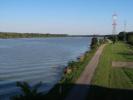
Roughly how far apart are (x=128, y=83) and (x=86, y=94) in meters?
6.84

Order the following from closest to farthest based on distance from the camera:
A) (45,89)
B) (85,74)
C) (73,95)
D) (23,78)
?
(73,95) → (45,89) → (85,74) → (23,78)

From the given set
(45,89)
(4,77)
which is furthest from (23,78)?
(45,89)

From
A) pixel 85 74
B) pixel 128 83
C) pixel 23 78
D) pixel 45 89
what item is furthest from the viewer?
pixel 23 78

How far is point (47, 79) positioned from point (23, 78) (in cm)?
285

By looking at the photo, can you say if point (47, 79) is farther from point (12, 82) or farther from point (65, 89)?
point (65, 89)

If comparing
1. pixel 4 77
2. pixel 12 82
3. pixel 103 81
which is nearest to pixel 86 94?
pixel 103 81

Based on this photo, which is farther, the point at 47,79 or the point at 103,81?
the point at 47,79

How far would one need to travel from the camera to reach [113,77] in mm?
32344

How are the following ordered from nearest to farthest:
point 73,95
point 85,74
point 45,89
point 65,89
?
point 73,95 → point 65,89 → point 45,89 → point 85,74

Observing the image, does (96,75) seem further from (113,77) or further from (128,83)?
(128,83)

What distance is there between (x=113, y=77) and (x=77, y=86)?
7429 millimetres

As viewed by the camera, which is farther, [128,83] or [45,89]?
[45,89]

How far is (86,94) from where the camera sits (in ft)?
75.0

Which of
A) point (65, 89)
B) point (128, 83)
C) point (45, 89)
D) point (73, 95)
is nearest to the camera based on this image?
point (73, 95)
